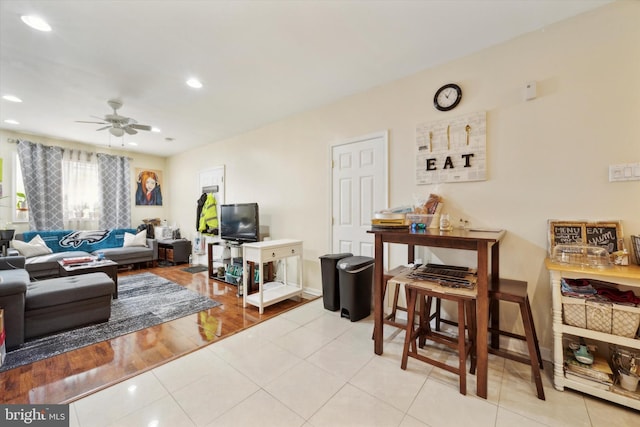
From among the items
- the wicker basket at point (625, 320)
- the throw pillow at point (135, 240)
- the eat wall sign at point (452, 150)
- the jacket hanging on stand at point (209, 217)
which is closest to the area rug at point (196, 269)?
the jacket hanging on stand at point (209, 217)

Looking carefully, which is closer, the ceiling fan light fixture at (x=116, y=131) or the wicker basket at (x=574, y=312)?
the wicker basket at (x=574, y=312)

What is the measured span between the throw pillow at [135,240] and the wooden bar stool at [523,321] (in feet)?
20.1

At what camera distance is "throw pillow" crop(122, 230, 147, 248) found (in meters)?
5.23

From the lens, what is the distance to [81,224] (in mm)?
5289

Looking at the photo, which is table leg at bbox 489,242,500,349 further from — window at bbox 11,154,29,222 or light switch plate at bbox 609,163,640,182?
window at bbox 11,154,29,222

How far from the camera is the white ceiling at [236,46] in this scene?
5.82ft

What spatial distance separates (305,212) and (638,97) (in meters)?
3.11

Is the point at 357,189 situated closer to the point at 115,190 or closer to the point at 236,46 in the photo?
the point at 236,46

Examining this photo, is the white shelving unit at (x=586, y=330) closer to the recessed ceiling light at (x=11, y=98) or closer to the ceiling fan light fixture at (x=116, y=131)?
the ceiling fan light fixture at (x=116, y=131)

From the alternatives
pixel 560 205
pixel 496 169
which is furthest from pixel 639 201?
pixel 496 169

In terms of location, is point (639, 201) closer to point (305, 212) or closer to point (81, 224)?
point (305, 212)

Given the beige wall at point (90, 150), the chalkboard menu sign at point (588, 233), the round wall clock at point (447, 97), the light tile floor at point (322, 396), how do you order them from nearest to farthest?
the light tile floor at point (322, 396) → the chalkboard menu sign at point (588, 233) → the round wall clock at point (447, 97) → the beige wall at point (90, 150)

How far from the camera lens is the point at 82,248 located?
16.0 feet

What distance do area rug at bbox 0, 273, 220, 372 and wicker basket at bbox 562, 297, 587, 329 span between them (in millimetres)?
3312
